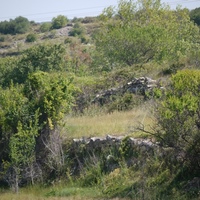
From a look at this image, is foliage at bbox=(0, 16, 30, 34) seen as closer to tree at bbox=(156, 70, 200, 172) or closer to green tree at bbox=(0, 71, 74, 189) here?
green tree at bbox=(0, 71, 74, 189)

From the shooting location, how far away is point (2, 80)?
34188mm

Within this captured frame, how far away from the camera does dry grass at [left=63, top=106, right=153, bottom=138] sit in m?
12.8

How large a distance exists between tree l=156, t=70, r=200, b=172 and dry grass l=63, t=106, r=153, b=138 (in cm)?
235

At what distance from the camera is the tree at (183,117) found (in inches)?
347

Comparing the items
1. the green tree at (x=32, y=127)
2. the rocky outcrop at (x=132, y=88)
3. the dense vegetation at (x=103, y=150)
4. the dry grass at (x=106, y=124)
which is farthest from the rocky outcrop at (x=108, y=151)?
the rocky outcrop at (x=132, y=88)

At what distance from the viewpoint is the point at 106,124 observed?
13625 mm

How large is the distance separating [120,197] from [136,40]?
1966 centimetres

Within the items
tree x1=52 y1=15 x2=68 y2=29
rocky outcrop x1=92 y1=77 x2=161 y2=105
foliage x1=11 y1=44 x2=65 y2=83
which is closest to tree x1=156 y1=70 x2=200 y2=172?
rocky outcrop x1=92 y1=77 x2=161 y2=105

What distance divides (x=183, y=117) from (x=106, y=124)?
4.71 meters

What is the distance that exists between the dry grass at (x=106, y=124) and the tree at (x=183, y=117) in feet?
7.70

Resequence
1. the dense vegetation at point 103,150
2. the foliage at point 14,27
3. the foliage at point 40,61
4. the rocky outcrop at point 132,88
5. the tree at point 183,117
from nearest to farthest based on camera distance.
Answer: the tree at point 183,117 → the dense vegetation at point 103,150 → the rocky outcrop at point 132,88 → the foliage at point 40,61 → the foliage at point 14,27

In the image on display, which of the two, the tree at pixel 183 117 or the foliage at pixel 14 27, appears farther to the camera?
the foliage at pixel 14 27

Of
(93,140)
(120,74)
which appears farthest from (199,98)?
(120,74)

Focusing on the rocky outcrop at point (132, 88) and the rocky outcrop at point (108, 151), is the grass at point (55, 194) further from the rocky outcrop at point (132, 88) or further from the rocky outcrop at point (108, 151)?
the rocky outcrop at point (132, 88)
